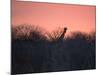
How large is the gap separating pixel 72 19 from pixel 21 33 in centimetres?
69

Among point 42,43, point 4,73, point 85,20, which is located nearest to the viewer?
point 4,73

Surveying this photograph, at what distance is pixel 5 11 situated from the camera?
6.88ft

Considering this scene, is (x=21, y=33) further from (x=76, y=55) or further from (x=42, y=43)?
(x=76, y=55)

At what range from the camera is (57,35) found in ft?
7.49

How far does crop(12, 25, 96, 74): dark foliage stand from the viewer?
2137 mm

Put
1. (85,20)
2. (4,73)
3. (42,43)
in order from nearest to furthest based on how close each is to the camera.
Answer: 1. (4,73)
2. (42,43)
3. (85,20)

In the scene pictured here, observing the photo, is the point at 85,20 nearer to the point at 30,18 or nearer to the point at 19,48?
the point at 30,18

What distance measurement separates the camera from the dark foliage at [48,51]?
2.14 meters

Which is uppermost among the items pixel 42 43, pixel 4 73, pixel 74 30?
pixel 74 30

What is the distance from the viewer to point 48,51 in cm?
224

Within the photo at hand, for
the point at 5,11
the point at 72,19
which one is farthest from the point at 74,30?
the point at 5,11

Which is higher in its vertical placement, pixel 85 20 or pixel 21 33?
pixel 85 20

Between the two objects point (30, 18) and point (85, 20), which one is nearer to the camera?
point (30, 18)

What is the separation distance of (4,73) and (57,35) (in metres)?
0.79
